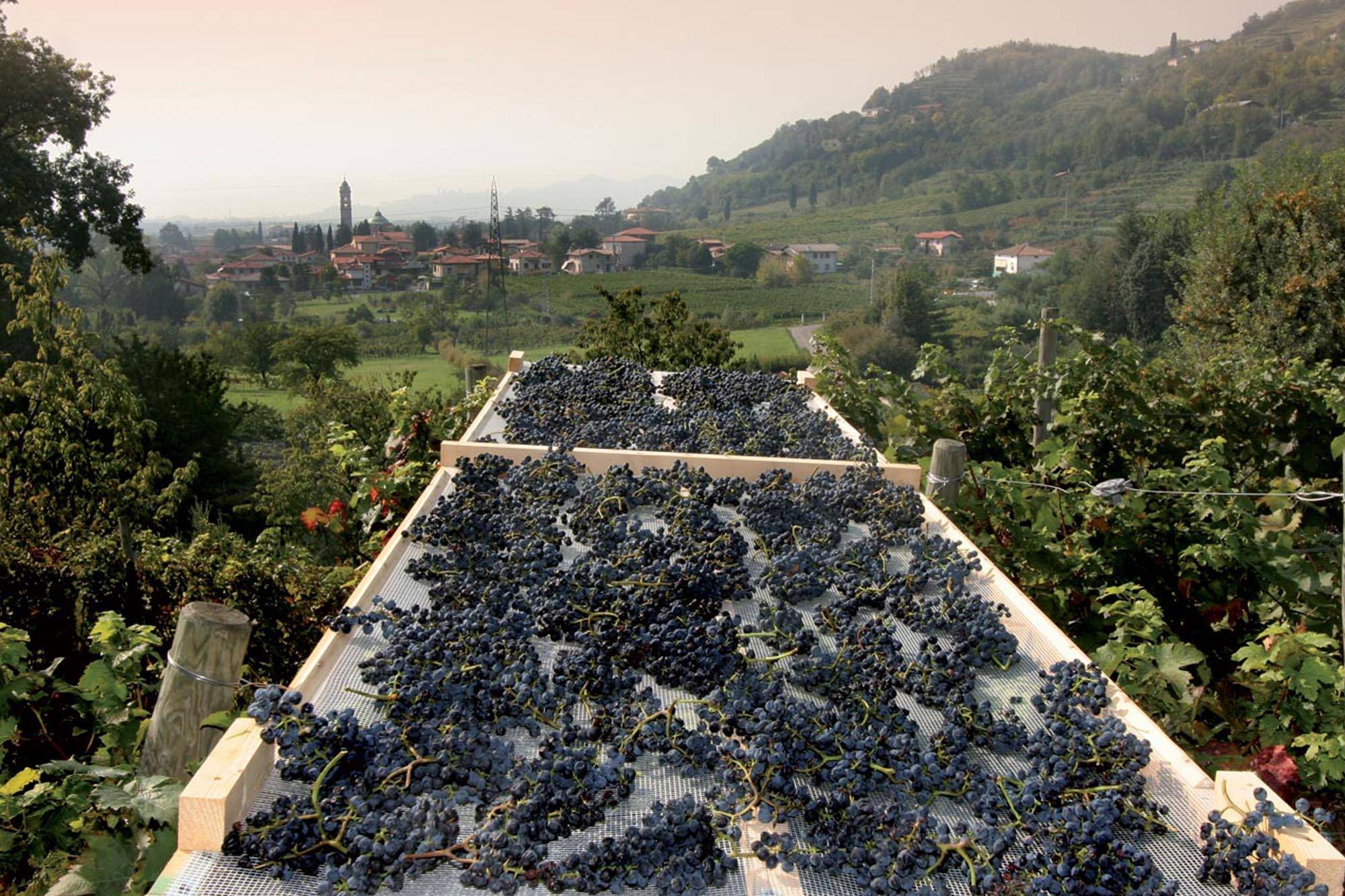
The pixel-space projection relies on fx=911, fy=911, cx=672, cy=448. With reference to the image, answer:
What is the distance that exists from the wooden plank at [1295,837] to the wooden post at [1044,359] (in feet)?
12.1

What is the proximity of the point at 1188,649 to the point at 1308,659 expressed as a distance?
1.25 ft

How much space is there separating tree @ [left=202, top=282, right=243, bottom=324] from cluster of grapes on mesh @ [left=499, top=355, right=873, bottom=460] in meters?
88.5

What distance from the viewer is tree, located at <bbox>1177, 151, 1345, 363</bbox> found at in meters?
19.3

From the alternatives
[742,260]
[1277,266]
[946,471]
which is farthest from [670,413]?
[742,260]

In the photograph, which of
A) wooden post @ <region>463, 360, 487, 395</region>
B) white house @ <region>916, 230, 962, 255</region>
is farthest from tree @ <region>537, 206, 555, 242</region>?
wooden post @ <region>463, 360, 487, 395</region>

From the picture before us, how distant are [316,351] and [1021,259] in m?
64.1

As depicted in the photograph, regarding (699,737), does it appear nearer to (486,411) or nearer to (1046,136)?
(486,411)

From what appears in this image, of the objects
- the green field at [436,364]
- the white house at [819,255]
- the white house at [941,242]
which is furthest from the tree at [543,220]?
the green field at [436,364]

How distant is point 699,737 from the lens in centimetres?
207

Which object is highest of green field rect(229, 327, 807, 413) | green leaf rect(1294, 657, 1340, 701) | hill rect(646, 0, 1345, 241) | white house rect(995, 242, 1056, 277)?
hill rect(646, 0, 1345, 241)

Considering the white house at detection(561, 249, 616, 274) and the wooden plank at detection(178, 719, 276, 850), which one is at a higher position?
the white house at detection(561, 249, 616, 274)

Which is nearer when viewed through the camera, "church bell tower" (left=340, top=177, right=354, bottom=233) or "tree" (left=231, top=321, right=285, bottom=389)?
"tree" (left=231, top=321, right=285, bottom=389)

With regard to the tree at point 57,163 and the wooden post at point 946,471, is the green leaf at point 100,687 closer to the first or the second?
the wooden post at point 946,471

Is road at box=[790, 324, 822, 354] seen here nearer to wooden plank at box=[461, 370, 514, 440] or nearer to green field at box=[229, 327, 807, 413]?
green field at box=[229, 327, 807, 413]
